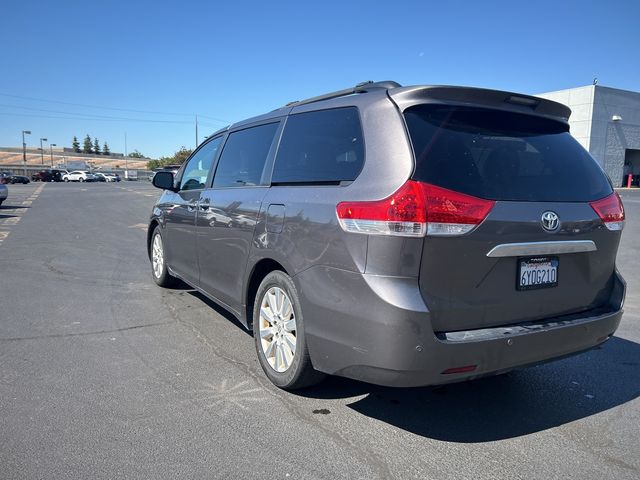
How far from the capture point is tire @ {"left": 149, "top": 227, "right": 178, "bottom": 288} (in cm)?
618

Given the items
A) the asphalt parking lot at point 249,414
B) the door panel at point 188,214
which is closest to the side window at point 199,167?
the door panel at point 188,214

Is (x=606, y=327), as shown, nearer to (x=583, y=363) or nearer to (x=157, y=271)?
(x=583, y=363)

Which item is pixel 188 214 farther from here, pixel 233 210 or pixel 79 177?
pixel 79 177

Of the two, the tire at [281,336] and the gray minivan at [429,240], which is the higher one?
the gray minivan at [429,240]

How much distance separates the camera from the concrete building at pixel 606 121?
40656 mm

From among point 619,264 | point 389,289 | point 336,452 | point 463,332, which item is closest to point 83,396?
point 336,452

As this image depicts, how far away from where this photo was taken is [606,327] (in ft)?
10.5

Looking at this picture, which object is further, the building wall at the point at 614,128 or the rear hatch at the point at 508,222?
the building wall at the point at 614,128

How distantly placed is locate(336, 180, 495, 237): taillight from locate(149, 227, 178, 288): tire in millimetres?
4099

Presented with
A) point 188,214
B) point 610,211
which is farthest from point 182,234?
point 610,211

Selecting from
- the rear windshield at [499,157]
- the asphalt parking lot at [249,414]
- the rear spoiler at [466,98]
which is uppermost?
the rear spoiler at [466,98]

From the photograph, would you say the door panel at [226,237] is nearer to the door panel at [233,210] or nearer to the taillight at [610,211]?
the door panel at [233,210]

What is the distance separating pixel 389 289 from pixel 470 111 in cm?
121

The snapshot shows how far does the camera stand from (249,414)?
3.14 m
